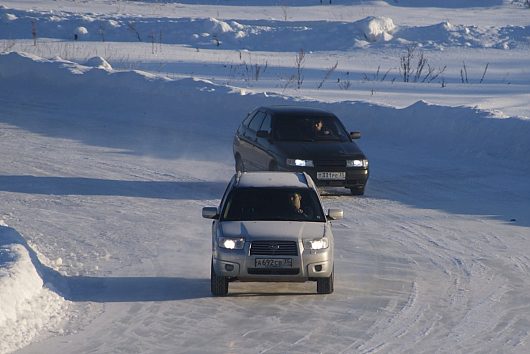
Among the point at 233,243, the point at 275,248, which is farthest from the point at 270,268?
the point at 233,243

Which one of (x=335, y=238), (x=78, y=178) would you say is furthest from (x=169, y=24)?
(x=335, y=238)

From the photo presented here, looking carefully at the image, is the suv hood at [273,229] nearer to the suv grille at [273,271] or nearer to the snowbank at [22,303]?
the suv grille at [273,271]

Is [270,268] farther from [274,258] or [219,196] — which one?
[219,196]

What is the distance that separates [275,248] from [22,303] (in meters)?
2.82

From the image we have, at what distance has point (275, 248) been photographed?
1280 cm

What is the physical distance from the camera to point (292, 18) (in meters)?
62.0

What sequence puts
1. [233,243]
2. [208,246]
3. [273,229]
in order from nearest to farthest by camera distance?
[233,243]
[273,229]
[208,246]

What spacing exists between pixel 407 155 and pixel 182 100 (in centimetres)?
986

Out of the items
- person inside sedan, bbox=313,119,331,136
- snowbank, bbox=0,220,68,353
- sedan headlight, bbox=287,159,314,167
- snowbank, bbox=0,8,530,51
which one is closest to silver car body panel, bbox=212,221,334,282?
snowbank, bbox=0,220,68,353

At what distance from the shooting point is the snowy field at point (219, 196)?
38.1ft

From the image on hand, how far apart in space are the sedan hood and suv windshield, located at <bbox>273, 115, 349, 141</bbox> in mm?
236

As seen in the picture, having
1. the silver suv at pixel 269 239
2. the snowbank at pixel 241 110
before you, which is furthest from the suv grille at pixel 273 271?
the snowbank at pixel 241 110

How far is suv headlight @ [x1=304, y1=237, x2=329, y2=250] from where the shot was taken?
1287 centimetres

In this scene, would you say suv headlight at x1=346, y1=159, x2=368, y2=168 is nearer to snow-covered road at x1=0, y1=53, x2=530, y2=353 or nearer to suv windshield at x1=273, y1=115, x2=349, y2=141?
snow-covered road at x1=0, y1=53, x2=530, y2=353
